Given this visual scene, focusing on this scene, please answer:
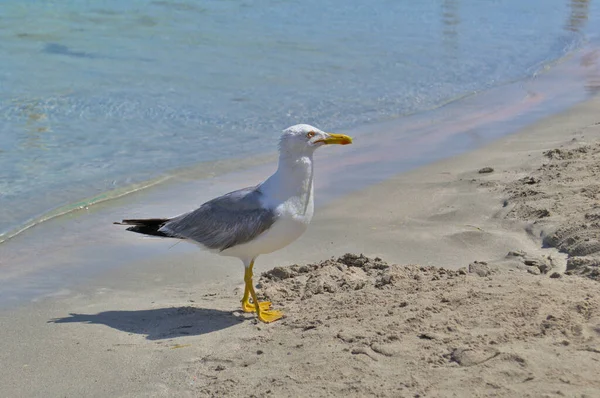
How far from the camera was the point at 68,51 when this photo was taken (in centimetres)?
1505

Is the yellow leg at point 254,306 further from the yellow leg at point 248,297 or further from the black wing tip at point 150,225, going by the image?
the black wing tip at point 150,225

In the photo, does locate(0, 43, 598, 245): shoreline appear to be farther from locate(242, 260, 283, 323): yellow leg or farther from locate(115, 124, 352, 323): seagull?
locate(242, 260, 283, 323): yellow leg

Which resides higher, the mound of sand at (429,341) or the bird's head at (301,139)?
the bird's head at (301,139)

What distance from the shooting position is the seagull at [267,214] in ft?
17.8

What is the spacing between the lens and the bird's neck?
547cm

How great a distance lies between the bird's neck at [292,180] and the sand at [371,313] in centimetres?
67

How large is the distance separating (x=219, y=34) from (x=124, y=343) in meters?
12.1

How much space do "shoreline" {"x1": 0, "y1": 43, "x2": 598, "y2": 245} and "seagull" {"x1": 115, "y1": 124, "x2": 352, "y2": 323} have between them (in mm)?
2634

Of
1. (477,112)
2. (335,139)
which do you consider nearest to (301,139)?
(335,139)

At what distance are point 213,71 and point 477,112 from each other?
437cm

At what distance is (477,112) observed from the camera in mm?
11672

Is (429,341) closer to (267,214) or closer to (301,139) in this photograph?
(267,214)

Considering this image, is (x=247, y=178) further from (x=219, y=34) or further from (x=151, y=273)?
(x=219, y=34)

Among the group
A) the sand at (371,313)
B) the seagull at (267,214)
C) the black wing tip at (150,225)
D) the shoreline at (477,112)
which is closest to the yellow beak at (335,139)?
the seagull at (267,214)
